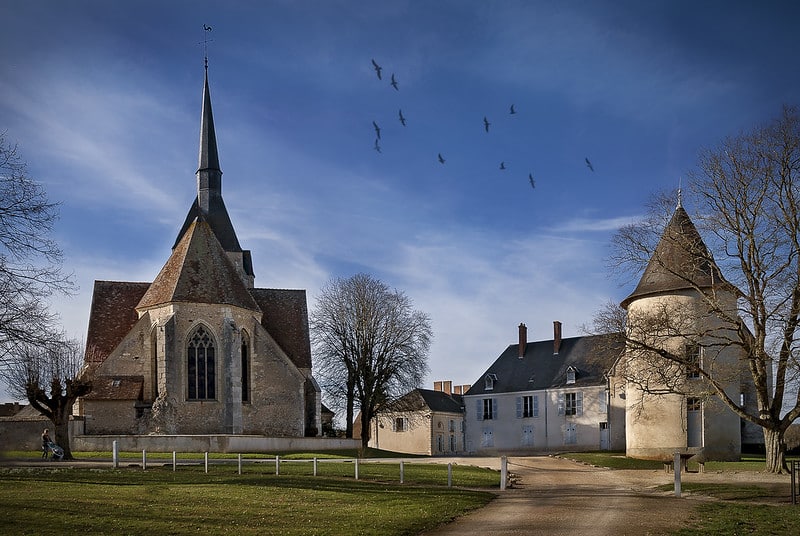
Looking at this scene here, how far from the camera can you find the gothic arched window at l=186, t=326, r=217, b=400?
3784 cm

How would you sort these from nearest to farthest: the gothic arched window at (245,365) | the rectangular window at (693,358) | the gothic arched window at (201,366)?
the rectangular window at (693,358)
the gothic arched window at (201,366)
the gothic arched window at (245,365)

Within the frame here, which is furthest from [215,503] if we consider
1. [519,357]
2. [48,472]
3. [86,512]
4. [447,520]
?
[519,357]

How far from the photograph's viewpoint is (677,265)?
31797 millimetres

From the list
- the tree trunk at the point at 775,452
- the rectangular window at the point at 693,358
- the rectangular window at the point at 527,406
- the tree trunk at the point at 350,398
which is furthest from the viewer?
the rectangular window at the point at 527,406

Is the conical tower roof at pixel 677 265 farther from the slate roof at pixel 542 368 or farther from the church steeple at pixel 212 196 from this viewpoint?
the church steeple at pixel 212 196

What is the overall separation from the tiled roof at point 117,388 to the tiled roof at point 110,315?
2904 mm

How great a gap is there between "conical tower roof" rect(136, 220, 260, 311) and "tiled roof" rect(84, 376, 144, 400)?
3.52 m

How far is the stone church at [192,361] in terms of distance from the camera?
36656mm

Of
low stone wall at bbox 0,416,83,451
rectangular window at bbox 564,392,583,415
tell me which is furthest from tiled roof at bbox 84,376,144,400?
rectangular window at bbox 564,392,583,415

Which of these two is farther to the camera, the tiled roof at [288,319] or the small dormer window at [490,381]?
the small dormer window at [490,381]

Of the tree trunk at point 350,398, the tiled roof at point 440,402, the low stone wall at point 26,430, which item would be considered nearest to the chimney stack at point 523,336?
the tiled roof at point 440,402

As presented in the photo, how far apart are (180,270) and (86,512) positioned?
2507cm

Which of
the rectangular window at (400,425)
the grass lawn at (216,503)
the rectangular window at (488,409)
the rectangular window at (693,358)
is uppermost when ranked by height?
the rectangular window at (693,358)

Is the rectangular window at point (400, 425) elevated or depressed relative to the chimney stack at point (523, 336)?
depressed
